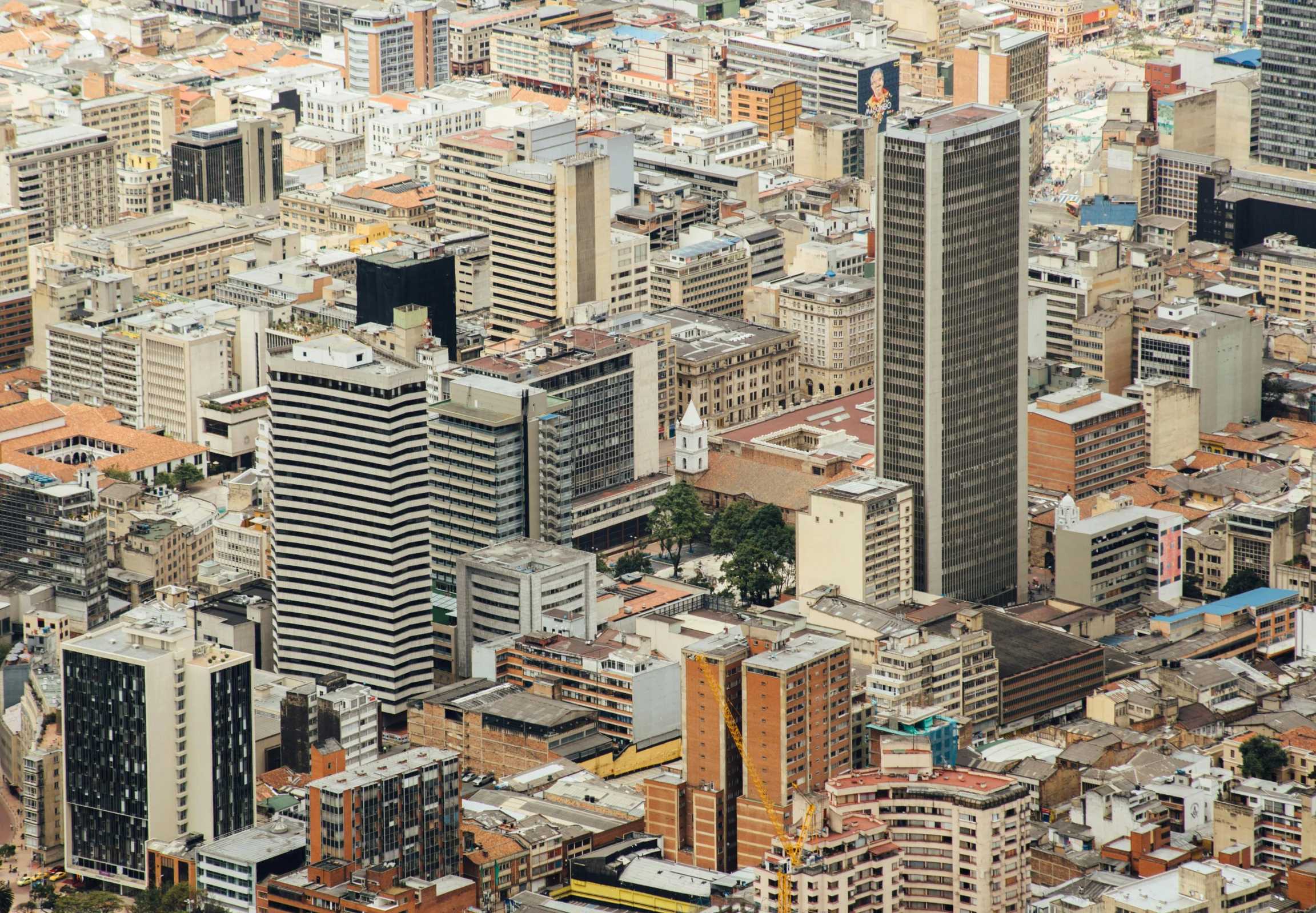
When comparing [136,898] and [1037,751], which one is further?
[1037,751]

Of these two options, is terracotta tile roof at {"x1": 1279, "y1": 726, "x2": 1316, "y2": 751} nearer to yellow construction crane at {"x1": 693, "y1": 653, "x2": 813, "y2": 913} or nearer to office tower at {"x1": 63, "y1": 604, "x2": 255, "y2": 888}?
yellow construction crane at {"x1": 693, "y1": 653, "x2": 813, "y2": 913}

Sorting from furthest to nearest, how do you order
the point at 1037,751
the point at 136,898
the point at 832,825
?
the point at 1037,751 < the point at 136,898 < the point at 832,825

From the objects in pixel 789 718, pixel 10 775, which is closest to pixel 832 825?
pixel 789 718

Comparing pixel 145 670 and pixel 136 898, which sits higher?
pixel 145 670

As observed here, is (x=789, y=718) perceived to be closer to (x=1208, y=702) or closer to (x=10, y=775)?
(x=1208, y=702)

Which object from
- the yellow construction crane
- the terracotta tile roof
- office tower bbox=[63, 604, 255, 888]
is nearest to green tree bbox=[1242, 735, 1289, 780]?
the terracotta tile roof

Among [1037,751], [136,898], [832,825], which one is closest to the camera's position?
[832,825]

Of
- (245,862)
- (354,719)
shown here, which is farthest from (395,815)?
(354,719)

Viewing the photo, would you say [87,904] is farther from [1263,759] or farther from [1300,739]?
[1300,739]

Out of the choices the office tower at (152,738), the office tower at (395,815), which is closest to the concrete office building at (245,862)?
the office tower at (395,815)
